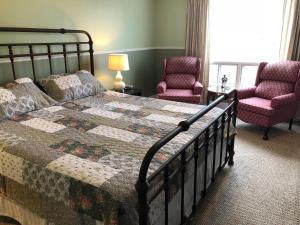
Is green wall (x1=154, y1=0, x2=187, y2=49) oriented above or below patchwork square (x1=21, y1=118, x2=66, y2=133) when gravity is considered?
above

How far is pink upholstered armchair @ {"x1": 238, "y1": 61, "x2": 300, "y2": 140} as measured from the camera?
354 cm

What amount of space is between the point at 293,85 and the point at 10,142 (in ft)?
12.7

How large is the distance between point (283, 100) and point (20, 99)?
129 inches

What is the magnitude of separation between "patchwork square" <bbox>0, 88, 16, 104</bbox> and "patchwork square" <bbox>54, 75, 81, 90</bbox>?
1.91 feet

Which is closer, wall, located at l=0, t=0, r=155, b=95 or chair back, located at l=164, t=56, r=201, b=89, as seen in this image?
wall, located at l=0, t=0, r=155, b=95

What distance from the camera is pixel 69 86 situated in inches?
119

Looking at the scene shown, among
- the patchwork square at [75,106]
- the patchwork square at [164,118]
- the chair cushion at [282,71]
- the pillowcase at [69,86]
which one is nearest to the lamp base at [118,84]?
the pillowcase at [69,86]

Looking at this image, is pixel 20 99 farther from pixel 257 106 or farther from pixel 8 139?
pixel 257 106

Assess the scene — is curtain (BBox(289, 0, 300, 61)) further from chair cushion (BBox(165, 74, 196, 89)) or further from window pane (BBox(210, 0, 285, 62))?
chair cushion (BBox(165, 74, 196, 89))

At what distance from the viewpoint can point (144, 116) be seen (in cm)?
246

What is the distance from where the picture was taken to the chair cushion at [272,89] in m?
3.89

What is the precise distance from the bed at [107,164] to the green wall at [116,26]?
35 centimetres

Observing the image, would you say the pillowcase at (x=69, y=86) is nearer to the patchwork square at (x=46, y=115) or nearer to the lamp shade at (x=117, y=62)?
the patchwork square at (x=46, y=115)

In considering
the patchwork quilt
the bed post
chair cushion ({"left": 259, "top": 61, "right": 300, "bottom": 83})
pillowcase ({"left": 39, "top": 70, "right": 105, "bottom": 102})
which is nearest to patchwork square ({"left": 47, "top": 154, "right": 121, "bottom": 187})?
the patchwork quilt
